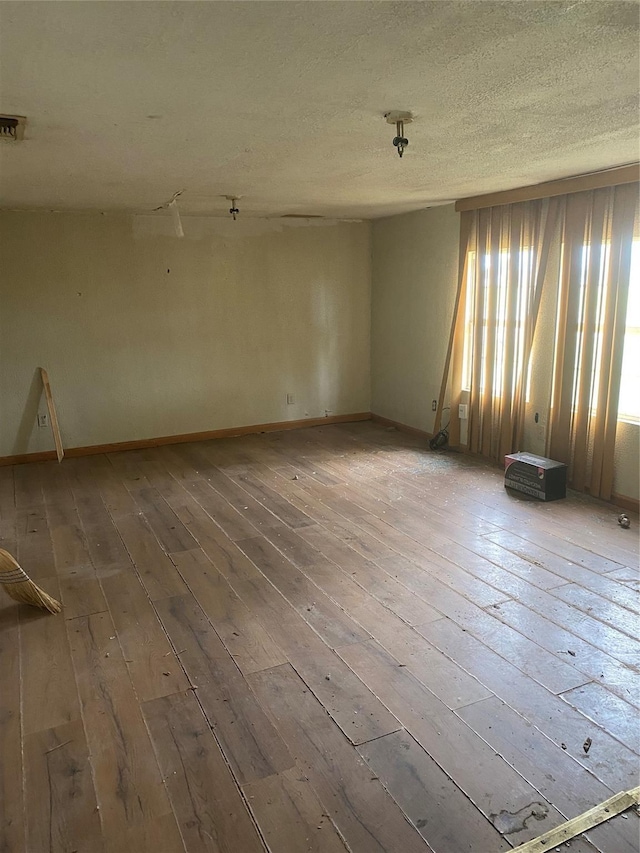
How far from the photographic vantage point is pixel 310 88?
6.94 ft

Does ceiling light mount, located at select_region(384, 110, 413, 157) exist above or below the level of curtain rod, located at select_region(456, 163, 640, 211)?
below

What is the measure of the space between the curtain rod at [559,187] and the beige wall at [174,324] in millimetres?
1833

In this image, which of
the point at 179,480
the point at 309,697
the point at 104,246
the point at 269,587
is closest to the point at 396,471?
the point at 179,480

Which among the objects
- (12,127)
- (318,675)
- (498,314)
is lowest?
(318,675)

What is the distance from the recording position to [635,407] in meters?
4.08

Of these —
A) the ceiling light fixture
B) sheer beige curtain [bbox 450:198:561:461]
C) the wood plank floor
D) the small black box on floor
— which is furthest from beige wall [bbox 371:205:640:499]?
the ceiling light fixture

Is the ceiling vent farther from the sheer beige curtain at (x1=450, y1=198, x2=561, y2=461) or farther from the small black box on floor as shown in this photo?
the small black box on floor

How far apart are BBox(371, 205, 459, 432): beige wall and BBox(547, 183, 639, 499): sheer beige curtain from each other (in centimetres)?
136

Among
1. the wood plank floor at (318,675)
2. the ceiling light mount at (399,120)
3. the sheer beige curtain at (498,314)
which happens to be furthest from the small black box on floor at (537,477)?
the ceiling light mount at (399,120)

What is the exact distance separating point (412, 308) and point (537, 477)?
95.3 inches

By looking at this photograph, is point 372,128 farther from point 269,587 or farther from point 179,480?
point 179,480

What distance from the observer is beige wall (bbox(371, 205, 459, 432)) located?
564 cm

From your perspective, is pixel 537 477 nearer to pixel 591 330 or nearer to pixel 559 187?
pixel 591 330

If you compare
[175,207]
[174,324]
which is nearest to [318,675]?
[175,207]
